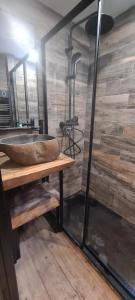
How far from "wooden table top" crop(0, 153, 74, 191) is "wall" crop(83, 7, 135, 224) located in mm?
792

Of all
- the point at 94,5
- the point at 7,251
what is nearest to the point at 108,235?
the point at 7,251

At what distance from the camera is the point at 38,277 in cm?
110

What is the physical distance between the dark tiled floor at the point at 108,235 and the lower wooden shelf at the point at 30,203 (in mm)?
528

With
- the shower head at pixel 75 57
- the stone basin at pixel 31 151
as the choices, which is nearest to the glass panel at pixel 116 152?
the shower head at pixel 75 57

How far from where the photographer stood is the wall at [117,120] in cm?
138

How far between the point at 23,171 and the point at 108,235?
1228 millimetres

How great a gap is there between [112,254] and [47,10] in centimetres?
231

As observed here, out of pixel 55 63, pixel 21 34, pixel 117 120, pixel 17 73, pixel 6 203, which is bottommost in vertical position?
pixel 6 203

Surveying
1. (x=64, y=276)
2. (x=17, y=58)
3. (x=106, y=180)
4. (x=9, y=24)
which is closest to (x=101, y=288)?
(x=64, y=276)

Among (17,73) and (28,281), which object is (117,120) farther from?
(28,281)

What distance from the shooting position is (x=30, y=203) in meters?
1.16

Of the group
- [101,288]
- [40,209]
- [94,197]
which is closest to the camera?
[101,288]

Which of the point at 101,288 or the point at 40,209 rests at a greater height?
the point at 40,209

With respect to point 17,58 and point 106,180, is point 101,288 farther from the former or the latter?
point 17,58
